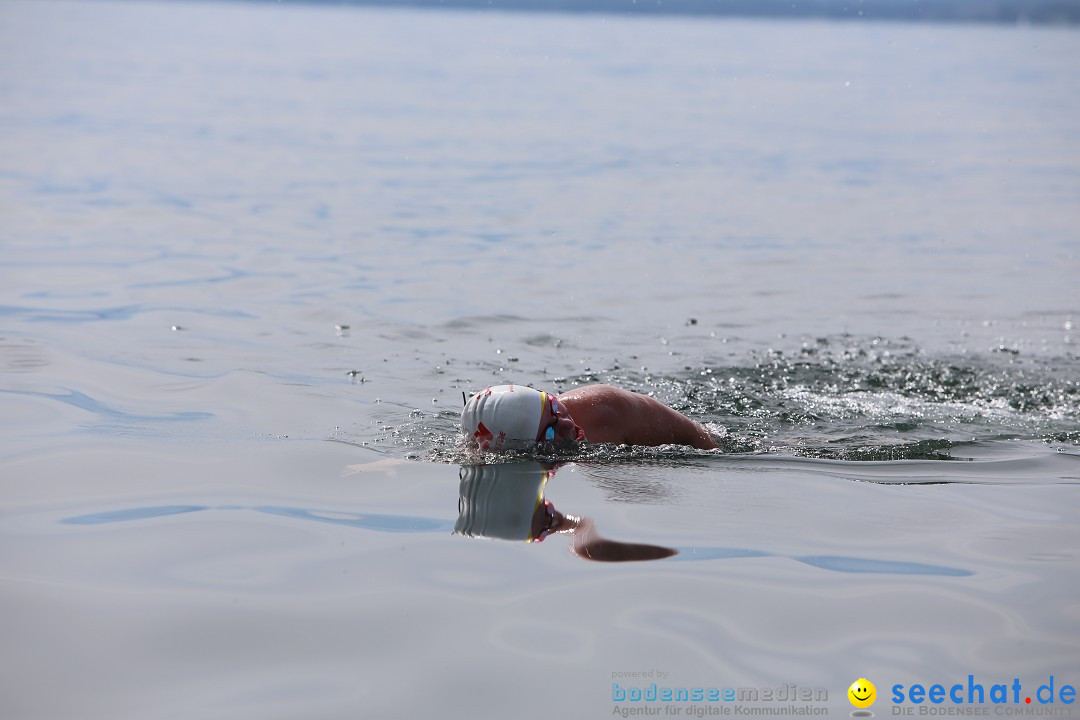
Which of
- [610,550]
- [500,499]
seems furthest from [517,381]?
[610,550]

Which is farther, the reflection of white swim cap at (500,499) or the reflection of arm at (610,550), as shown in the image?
the reflection of white swim cap at (500,499)

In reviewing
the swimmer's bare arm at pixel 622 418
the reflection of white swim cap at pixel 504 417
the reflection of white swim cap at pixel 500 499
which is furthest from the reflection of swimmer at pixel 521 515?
the swimmer's bare arm at pixel 622 418

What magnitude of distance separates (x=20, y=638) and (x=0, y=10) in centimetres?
5689

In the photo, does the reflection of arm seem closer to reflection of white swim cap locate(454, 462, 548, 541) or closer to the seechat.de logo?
reflection of white swim cap locate(454, 462, 548, 541)

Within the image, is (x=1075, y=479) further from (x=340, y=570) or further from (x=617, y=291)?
(x=617, y=291)

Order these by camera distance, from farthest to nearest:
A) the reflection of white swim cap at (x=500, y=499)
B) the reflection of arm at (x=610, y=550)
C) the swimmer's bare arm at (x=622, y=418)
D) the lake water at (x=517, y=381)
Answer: the swimmer's bare arm at (x=622, y=418)
the reflection of white swim cap at (x=500, y=499)
the reflection of arm at (x=610, y=550)
the lake water at (x=517, y=381)

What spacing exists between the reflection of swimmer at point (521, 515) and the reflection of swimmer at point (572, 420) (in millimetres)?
188

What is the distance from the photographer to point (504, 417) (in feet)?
20.7

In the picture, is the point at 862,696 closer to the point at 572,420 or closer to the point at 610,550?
the point at 610,550

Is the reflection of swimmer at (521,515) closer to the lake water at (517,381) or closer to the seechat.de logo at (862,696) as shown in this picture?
the lake water at (517,381)

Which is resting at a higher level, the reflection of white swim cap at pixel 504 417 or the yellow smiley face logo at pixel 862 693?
the reflection of white swim cap at pixel 504 417

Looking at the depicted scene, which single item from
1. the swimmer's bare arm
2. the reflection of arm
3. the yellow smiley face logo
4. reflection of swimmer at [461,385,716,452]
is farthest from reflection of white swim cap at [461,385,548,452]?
the yellow smiley face logo

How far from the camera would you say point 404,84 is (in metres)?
32.5

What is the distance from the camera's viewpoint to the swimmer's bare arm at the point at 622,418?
6641 mm
